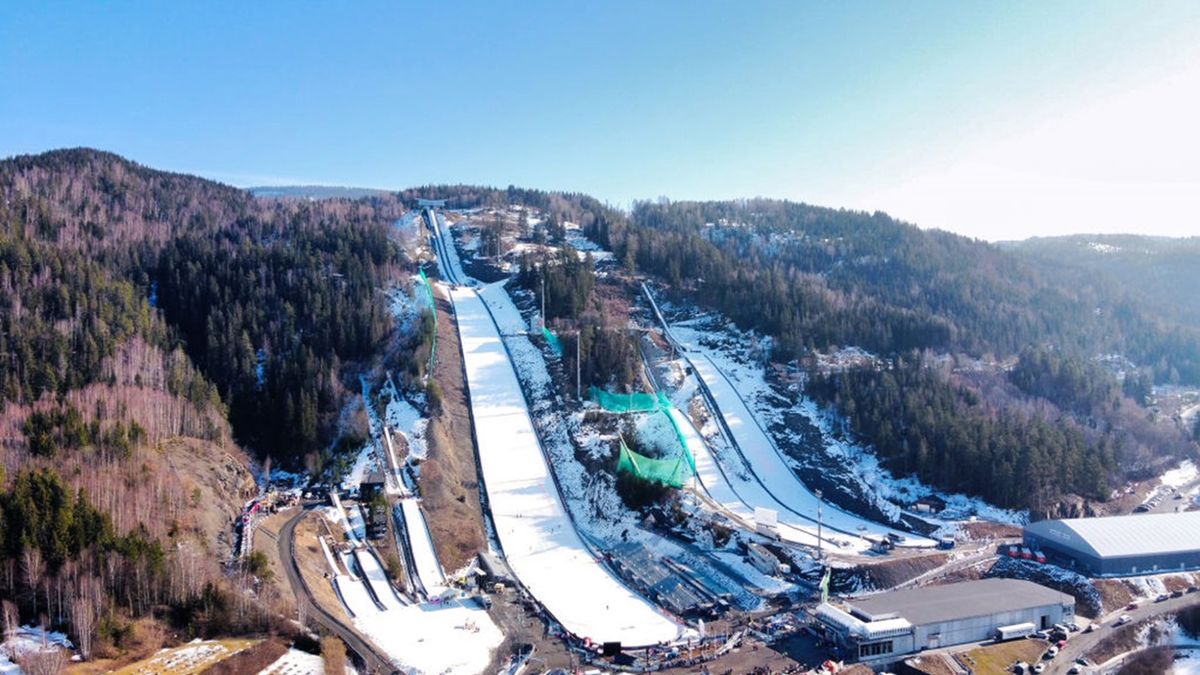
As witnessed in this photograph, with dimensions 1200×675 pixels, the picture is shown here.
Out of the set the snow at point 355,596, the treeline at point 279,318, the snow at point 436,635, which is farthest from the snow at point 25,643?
the treeline at point 279,318

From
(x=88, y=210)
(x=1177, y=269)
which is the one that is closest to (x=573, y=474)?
(x=88, y=210)

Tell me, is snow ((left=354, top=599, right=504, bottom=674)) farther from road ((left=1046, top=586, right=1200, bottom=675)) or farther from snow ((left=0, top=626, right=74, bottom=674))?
road ((left=1046, top=586, right=1200, bottom=675))

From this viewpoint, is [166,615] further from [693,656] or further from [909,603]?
[909,603]

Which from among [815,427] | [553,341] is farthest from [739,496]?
[553,341]

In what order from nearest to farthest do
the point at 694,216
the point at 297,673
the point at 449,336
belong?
the point at 297,673 < the point at 449,336 < the point at 694,216

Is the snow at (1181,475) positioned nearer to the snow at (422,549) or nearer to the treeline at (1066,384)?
the treeline at (1066,384)

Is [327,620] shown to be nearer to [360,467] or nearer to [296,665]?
[296,665]

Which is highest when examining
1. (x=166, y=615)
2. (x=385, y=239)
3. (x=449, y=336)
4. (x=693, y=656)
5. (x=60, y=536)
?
(x=385, y=239)
